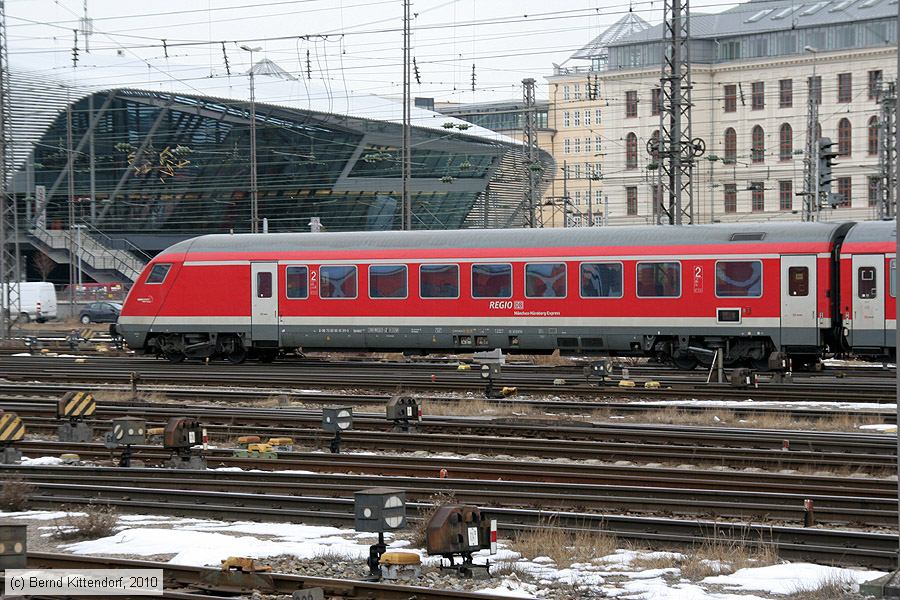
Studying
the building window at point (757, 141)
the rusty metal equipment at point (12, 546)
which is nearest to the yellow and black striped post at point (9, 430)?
the rusty metal equipment at point (12, 546)

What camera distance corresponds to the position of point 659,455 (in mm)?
18172

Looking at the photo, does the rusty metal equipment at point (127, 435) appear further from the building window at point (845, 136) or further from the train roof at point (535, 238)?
the building window at point (845, 136)

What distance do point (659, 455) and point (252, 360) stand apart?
64.7ft

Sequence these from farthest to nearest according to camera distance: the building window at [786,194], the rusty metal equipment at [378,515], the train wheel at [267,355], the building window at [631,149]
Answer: the building window at [631,149]
the building window at [786,194]
the train wheel at [267,355]
the rusty metal equipment at [378,515]

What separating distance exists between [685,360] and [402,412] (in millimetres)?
11258

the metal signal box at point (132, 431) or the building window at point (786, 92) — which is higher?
the building window at point (786, 92)

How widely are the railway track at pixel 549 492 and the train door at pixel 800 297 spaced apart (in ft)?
44.0

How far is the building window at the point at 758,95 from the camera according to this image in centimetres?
8981

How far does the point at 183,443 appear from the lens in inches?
695

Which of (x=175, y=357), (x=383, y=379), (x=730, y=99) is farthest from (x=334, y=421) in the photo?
(x=730, y=99)

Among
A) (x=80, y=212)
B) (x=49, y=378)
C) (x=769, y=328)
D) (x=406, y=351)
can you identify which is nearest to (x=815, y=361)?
(x=769, y=328)

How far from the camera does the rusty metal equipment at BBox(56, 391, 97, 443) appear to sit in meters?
21.0

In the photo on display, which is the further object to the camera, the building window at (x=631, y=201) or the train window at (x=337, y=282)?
the building window at (x=631, y=201)

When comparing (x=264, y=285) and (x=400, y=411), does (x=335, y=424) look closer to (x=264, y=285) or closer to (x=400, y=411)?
(x=400, y=411)
